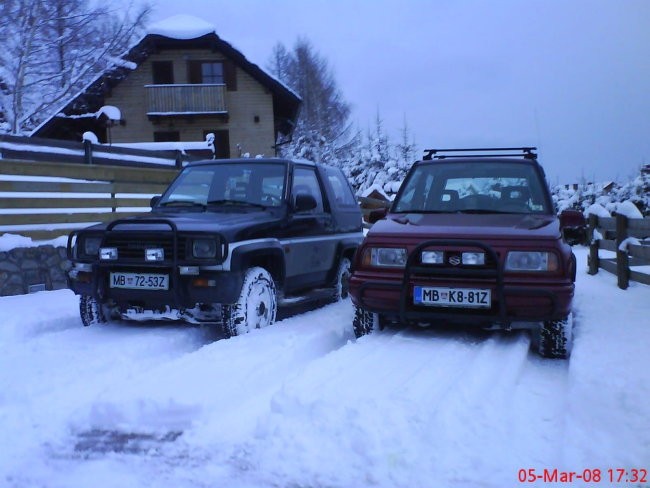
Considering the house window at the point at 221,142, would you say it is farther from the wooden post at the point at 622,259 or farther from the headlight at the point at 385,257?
the headlight at the point at 385,257

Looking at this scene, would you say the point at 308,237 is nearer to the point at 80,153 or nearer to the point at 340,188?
the point at 340,188

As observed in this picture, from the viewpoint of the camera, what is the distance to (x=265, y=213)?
6.07m

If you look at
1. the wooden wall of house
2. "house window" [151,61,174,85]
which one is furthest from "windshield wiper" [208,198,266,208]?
"house window" [151,61,174,85]

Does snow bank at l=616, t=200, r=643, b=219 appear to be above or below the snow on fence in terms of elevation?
below

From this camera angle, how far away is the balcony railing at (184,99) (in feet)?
85.5

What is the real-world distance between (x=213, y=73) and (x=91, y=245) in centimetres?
2324

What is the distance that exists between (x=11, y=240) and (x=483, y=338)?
239 inches

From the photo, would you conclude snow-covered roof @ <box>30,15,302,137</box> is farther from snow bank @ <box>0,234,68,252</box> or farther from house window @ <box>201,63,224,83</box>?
snow bank @ <box>0,234,68,252</box>

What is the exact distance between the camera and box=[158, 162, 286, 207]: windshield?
6.34m

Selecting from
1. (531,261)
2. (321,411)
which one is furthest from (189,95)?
(321,411)

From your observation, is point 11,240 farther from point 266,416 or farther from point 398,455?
point 398,455

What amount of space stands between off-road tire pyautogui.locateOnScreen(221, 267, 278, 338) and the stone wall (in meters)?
3.34

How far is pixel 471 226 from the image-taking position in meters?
4.95

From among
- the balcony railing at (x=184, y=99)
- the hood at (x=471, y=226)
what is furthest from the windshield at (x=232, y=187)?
the balcony railing at (x=184, y=99)
